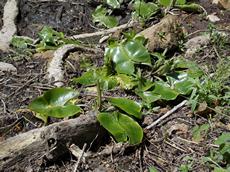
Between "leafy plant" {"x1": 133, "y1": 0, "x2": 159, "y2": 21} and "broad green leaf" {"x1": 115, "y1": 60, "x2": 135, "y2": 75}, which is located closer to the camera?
"broad green leaf" {"x1": 115, "y1": 60, "x2": 135, "y2": 75}

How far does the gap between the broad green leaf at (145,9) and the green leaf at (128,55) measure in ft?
2.84

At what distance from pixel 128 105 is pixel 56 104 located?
16.1 inches

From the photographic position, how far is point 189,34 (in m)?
3.73

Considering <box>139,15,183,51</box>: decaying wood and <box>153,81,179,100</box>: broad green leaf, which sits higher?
<box>139,15,183,51</box>: decaying wood

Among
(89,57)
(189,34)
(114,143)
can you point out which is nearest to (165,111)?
(114,143)

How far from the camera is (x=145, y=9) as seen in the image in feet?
13.3

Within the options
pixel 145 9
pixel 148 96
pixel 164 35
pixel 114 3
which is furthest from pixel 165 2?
pixel 148 96

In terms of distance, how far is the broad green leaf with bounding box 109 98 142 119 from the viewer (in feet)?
8.95

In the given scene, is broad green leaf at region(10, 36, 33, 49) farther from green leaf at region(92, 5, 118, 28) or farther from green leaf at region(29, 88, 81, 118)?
green leaf at region(29, 88, 81, 118)

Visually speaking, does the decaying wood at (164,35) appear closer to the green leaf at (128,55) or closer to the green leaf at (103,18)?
the green leaf at (128,55)

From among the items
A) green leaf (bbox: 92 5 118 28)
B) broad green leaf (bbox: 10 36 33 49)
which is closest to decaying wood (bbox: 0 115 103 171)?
broad green leaf (bbox: 10 36 33 49)

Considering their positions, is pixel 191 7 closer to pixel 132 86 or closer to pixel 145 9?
pixel 145 9

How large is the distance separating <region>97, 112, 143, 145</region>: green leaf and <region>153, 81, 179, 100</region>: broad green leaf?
34cm

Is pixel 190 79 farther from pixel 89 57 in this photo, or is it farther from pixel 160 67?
pixel 89 57
